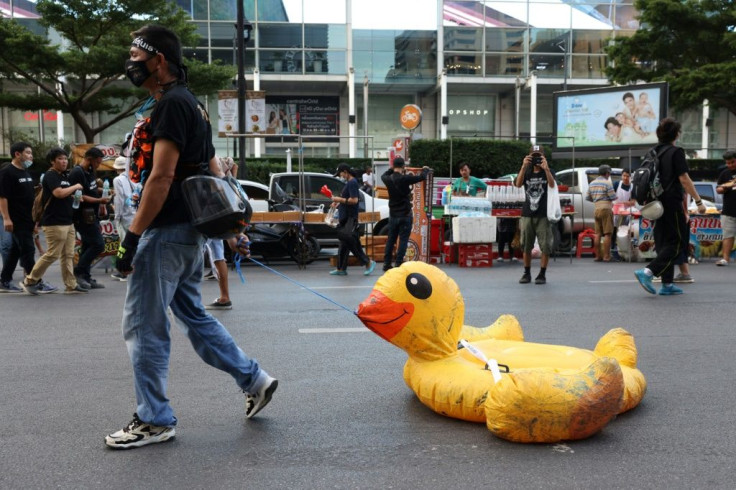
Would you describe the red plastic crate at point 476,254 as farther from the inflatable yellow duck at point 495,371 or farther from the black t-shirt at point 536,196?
the inflatable yellow duck at point 495,371

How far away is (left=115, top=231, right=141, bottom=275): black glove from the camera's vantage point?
355cm

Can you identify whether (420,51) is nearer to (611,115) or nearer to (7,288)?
(611,115)

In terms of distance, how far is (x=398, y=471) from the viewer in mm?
3459

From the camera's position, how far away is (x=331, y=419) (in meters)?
4.26

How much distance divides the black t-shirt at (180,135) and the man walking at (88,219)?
7271 millimetres

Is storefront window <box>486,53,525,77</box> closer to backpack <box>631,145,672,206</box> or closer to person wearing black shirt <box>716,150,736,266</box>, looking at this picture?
person wearing black shirt <box>716,150,736,266</box>

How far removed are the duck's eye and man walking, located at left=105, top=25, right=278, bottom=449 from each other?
1.22 metres

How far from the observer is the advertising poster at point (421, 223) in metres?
13.9

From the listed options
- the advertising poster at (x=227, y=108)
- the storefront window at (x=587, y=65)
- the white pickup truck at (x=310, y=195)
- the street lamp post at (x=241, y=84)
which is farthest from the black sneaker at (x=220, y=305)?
the storefront window at (x=587, y=65)

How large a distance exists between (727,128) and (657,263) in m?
35.6

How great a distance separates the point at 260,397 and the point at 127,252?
117cm

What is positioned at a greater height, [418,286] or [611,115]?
[611,115]

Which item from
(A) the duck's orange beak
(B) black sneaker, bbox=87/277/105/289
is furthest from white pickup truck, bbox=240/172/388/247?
(A) the duck's orange beak

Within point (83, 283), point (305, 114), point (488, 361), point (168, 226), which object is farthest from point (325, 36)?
point (168, 226)
